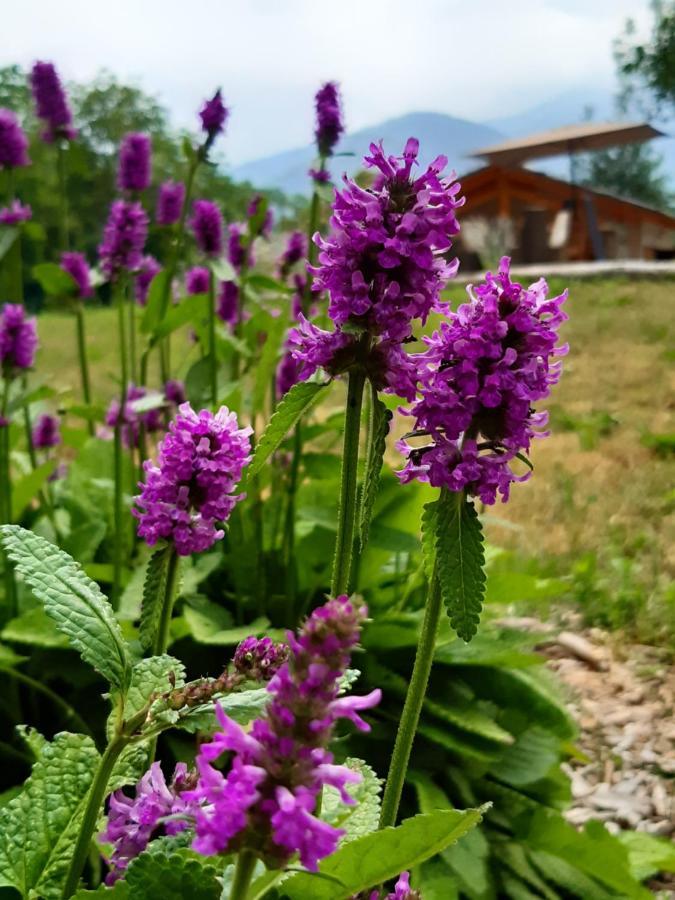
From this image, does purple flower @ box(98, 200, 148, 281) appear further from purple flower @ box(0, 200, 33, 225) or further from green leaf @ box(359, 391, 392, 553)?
green leaf @ box(359, 391, 392, 553)

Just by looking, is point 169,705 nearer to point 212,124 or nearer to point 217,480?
point 217,480

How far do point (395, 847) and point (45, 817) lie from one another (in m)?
0.36

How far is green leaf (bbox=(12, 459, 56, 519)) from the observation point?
2199mm

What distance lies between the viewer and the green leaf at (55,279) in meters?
2.25

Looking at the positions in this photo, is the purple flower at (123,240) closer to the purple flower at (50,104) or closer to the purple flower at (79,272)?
the purple flower at (79,272)

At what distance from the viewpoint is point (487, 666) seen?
213 centimetres

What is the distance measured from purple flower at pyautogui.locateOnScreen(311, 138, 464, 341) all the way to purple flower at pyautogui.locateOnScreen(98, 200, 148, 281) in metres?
1.49

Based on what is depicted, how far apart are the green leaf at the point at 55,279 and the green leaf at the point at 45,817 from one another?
156cm

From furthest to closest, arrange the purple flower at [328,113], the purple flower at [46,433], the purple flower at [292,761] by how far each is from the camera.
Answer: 1. the purple flower at [46,433]
2. the purple flower at [328,113]
3. the purple flower at [292,761]

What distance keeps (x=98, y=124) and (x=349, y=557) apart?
9.95 meters

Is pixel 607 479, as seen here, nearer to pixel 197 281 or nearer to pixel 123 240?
pixel 197 281

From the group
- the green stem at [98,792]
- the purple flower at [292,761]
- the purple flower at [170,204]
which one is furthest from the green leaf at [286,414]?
the purple flower at [170,204]

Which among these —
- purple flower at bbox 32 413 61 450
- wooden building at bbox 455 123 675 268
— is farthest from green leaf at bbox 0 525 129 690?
wooden building at bbox 455 123 675 268

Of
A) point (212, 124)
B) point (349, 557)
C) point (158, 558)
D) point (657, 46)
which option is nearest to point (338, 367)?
point (349, 557)
